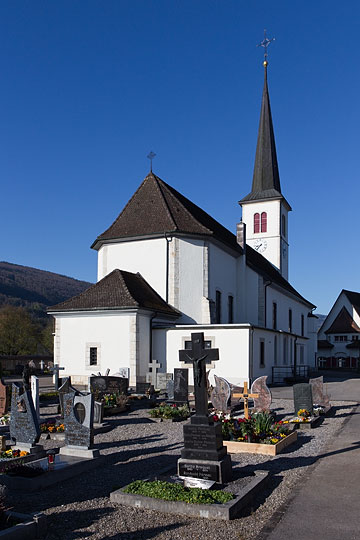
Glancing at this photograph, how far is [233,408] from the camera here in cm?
1631

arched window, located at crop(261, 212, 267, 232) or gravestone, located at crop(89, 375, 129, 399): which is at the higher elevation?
arched window, located at crop(261, 212, 267, 232)

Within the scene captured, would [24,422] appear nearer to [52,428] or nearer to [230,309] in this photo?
[52,428]

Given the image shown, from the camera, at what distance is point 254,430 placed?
10.8 metres

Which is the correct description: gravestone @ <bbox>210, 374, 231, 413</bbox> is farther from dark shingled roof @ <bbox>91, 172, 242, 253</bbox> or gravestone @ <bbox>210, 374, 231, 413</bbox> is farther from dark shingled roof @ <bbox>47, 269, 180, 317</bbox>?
dark shingled roof @ <bbox>91, 172, 242, 253</bbox>

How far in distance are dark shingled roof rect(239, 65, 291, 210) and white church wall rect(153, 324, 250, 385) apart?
2687cm

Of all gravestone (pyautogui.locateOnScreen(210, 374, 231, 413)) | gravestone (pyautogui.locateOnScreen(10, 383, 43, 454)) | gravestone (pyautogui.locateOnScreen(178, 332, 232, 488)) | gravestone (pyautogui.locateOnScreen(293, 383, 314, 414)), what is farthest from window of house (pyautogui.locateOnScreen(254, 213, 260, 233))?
gravestone (pyautogui.locateOnScreen(178, 332, 232, 488))

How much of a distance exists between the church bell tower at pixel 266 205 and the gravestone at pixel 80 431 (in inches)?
1596

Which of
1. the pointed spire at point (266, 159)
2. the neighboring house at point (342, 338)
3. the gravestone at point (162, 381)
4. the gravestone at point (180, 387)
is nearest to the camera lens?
the gravestone at point (180, 387)

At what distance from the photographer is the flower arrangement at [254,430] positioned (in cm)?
1053

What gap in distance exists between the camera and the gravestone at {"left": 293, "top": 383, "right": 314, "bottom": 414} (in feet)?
48.3

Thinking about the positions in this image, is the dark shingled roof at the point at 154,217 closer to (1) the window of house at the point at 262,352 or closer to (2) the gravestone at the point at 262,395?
(1) the window of house at the point at 262,352

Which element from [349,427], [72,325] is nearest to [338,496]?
[349,427]

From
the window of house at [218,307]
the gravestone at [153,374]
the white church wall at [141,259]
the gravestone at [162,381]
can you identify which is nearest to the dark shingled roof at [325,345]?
the window of house at [218,307]

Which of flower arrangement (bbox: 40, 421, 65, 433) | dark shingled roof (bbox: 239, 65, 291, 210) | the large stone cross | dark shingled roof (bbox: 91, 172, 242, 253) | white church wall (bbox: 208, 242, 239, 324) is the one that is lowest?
flower arrangement (bbox: 40, 421, 65, 433)
